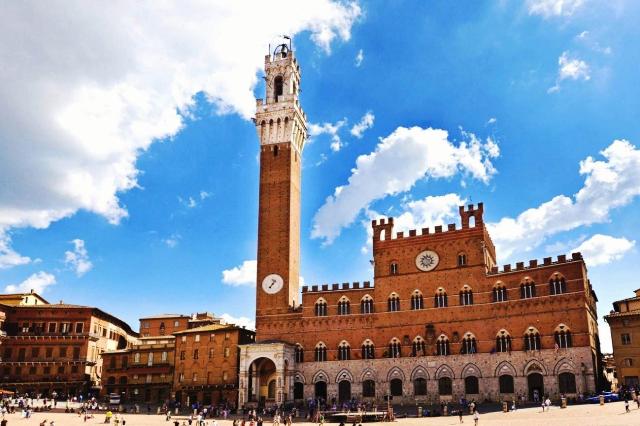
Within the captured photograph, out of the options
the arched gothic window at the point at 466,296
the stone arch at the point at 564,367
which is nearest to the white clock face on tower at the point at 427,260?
the arched gothic window at the point at 466,296

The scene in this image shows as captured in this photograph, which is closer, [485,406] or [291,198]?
[485,406]

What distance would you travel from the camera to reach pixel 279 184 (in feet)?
226

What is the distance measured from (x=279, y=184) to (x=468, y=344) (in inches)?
1090

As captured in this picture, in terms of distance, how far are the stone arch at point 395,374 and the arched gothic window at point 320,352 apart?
22.8 ft

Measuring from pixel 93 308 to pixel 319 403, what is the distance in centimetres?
3300

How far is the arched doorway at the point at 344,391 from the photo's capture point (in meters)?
59.2

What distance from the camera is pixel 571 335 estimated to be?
5134 centimetres

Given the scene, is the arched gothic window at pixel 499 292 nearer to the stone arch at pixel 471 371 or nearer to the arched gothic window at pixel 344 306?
the stone arch at pixel 471 371

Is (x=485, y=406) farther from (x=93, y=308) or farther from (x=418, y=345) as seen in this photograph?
(x=93, y=308)

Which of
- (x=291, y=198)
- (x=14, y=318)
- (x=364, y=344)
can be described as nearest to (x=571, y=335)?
(x=364, y=344)

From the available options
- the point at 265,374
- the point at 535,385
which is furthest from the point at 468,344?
the point at 265,374

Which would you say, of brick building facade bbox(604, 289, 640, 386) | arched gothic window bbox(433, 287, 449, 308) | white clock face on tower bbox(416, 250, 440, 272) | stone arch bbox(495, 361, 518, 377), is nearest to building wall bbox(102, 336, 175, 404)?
white clock face on tower bbox(416, 250, 440, 272)

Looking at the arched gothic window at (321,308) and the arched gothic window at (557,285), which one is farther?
the arched gothic window at (321,308)

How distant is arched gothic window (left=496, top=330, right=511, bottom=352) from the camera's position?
5408 cm
